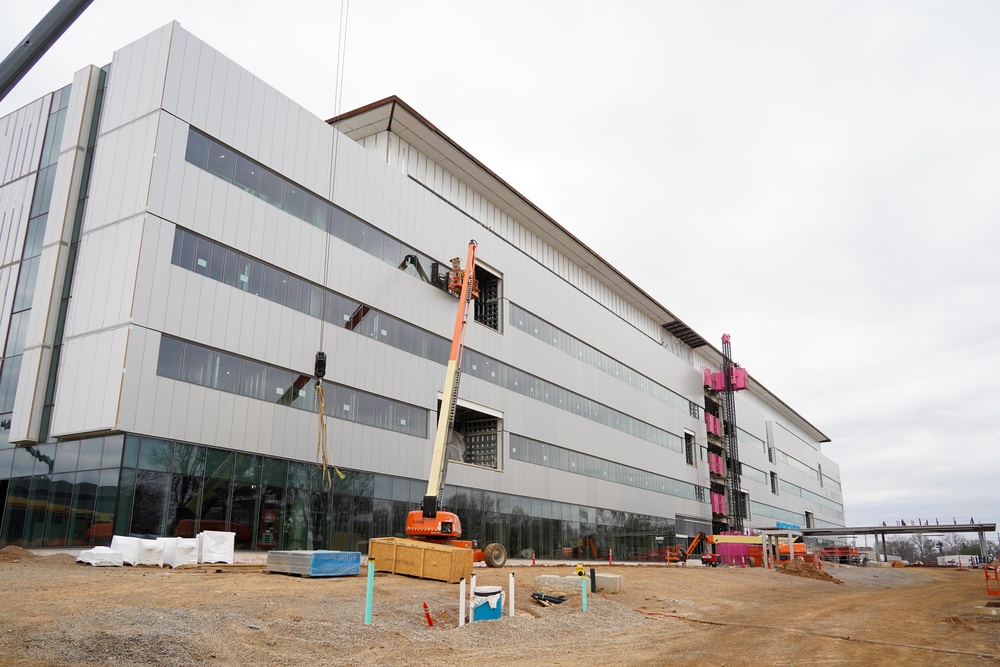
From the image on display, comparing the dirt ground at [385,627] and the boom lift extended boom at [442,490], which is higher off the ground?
the boom lift extended boom at [442,490]

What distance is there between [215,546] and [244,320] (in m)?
8.67

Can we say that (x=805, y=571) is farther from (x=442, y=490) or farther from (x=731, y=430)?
→ (x=442, y=490)

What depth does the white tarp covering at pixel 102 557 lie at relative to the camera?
915 inches

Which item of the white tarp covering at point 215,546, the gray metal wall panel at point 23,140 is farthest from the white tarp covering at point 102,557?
the gray metal wall panel at point 23,140

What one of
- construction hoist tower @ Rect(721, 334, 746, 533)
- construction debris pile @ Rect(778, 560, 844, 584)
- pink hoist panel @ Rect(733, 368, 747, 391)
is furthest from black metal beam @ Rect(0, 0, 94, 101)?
pink hoist panel @ Rect(733, 368, 747, 391)

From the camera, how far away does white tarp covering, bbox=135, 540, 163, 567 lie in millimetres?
24078

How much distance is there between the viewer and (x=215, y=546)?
1032 inches

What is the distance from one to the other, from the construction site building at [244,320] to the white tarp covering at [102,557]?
1.45 meters

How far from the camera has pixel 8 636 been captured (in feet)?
38.7

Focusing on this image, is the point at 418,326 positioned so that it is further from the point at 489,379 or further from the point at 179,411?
the point at 179,411

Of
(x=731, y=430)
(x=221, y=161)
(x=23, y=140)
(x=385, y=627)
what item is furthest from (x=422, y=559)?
(x=731, y=430)

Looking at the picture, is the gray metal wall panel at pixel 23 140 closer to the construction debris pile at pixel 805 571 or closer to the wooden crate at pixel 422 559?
the wooden crate at pixel 422 559

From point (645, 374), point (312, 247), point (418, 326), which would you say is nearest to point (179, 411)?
point (312, 247)

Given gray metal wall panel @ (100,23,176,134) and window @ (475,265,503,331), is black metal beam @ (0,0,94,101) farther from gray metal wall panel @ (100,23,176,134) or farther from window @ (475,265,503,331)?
window @ (475,265,503,331)
